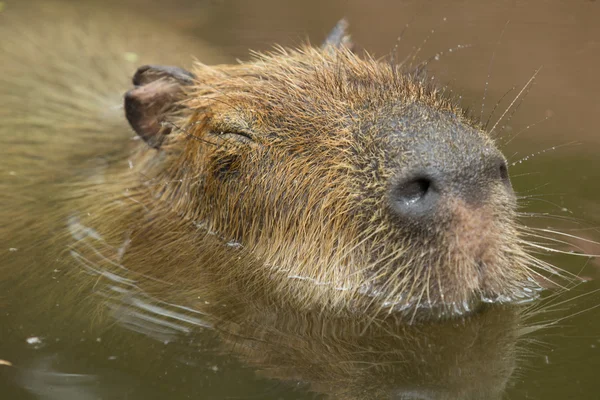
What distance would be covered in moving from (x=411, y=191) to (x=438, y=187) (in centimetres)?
11

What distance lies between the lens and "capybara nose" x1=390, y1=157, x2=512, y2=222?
103 inches

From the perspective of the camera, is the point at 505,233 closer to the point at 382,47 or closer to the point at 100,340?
the point at 100,340

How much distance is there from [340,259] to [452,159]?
49 centimetres

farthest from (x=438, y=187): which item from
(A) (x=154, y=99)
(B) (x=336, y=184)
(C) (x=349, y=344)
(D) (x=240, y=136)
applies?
(A) (x=154, y=99)

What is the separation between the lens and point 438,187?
2615 mm

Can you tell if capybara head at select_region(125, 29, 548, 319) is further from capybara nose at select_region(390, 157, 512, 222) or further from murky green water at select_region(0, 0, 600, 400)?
murky green water at select_region(0, 0, 600, 400)

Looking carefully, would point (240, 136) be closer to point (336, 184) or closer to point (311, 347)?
point (336, 184)

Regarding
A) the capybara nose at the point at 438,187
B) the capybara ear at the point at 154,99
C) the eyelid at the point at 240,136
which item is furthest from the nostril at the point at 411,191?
the capybara ear at the point at 154,99

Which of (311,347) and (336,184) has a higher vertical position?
(336,184)

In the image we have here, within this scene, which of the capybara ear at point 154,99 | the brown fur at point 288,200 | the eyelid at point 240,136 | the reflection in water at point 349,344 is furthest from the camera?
the capybara ear at point 154,99

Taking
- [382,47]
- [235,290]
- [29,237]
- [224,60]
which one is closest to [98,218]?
[29,237]

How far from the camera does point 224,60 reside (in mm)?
5363

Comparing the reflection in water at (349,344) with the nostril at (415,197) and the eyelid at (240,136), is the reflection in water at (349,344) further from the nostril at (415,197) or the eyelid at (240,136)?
the eyelid at (240,136)

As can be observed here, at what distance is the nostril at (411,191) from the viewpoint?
105 inches
